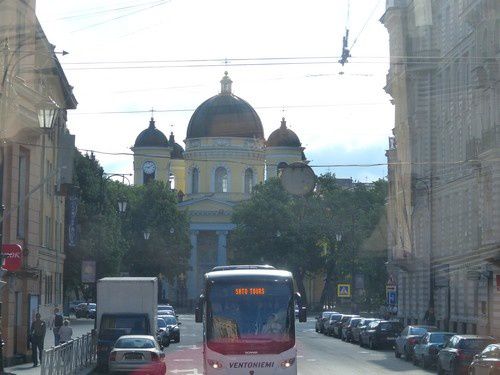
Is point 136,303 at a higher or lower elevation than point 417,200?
lower

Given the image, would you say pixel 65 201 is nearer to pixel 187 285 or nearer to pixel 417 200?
pixel 417 200

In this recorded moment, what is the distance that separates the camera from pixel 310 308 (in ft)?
409

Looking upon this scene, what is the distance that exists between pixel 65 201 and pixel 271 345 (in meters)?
34.7

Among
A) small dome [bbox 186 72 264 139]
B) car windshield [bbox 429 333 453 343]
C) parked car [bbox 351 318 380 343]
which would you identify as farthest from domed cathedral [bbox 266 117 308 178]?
car windshield [bbox 429 333 453 343]

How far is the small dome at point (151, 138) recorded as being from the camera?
14500cm

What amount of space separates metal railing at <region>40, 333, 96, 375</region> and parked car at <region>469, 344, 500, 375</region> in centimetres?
1059

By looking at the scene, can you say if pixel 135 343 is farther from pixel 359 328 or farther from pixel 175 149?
pixel 175 149

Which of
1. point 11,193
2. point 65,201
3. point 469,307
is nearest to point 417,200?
point 469,307

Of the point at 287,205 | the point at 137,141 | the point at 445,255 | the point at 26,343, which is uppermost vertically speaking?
the point at 137,141

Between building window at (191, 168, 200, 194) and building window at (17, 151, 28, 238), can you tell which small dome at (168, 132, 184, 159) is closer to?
building window at (191, 168, 200, 194)

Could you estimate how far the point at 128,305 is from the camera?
4078 centimetres

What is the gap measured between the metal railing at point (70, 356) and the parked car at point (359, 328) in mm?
20055

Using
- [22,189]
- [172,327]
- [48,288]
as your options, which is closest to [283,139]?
[172,327]

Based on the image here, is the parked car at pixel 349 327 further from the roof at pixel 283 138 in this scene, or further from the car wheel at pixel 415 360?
the roof at pixel 283 138
